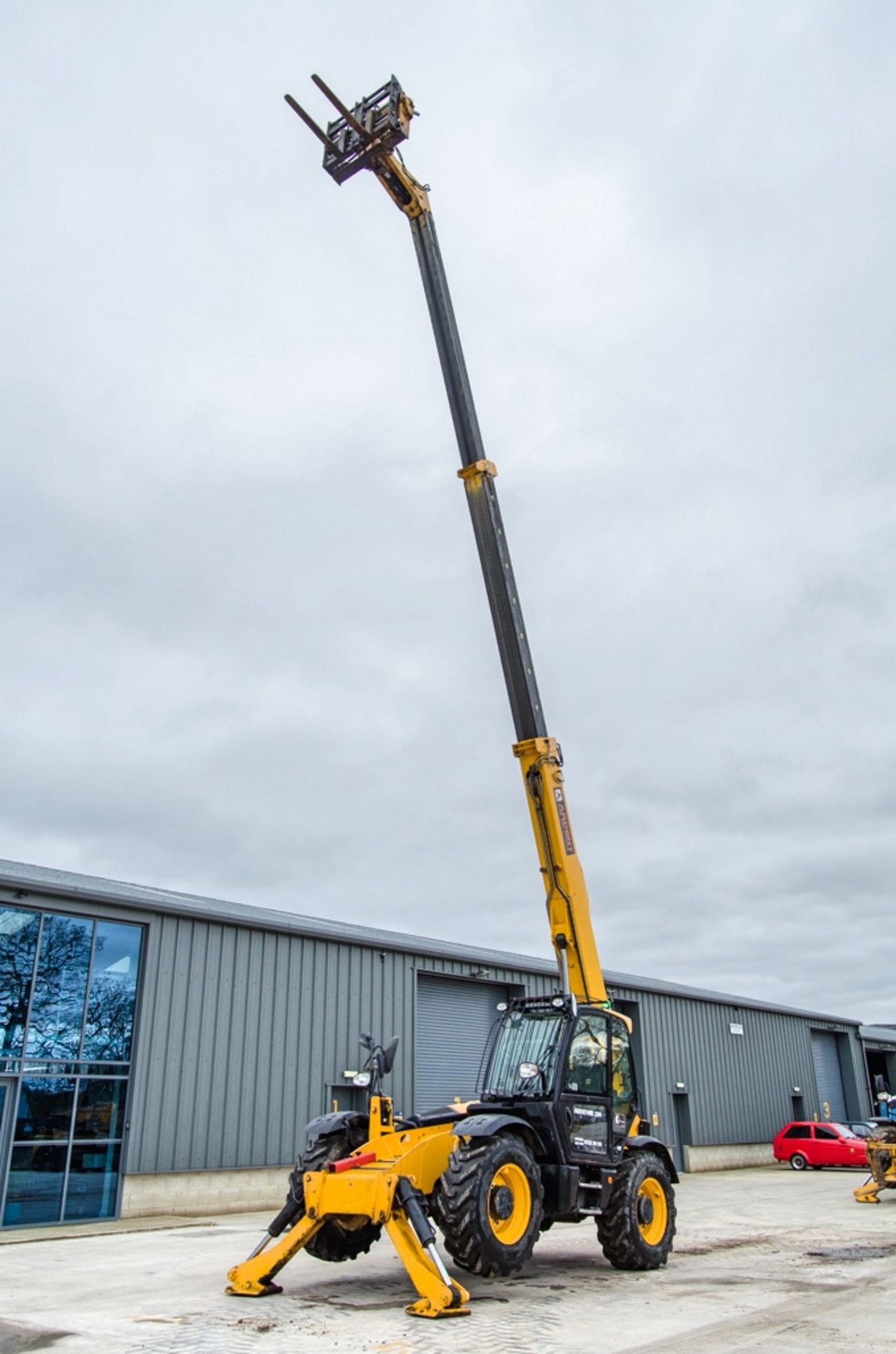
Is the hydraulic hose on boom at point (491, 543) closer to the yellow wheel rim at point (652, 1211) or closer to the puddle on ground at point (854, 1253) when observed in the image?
the yellow wheel rim at point (652, 1211)

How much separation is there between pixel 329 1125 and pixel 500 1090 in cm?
179

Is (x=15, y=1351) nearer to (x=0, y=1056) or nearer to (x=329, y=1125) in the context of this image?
(x=329, y=1125)

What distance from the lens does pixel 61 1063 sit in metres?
17.7

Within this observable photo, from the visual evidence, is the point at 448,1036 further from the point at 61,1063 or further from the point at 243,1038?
the point at 61,1063

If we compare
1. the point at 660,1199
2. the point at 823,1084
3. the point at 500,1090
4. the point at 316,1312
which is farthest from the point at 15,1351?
the point at 823,1084

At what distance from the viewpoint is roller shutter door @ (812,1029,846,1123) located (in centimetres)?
4019

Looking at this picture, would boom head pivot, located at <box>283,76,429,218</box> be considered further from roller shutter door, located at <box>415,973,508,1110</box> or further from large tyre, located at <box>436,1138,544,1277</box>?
roller shutter door, located at <box>415,973,508,1110</box>

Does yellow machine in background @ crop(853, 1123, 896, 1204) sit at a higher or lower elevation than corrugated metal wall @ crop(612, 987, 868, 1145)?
lower

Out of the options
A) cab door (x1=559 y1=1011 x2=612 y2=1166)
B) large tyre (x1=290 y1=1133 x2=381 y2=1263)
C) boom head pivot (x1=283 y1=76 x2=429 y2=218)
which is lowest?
large tyre (x1=290 y1=1133 x2=381 y2=1263)

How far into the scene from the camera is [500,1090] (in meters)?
10.9

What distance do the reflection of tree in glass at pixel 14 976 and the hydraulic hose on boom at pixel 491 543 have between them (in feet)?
31.9

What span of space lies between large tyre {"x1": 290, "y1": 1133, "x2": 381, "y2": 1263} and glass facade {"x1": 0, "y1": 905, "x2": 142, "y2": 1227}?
28.9 feet

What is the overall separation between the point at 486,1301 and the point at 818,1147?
90.6 feet

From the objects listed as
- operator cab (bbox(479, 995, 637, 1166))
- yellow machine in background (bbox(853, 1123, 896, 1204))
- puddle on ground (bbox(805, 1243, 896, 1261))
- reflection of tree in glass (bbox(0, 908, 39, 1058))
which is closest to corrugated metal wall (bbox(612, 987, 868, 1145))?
yellow machine in background (bbox(853, 1123, 896, 1204))
